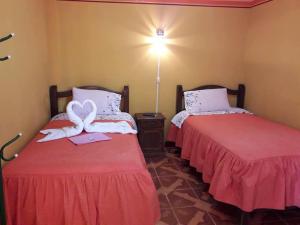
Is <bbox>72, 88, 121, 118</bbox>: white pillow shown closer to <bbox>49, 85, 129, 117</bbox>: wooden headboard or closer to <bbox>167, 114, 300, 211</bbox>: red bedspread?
<bbox>49, 85, 129, 117</bbox>: wooden headboard

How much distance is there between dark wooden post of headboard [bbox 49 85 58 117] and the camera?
3.47m

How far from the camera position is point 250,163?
2.05 m

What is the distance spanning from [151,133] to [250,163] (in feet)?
5.49

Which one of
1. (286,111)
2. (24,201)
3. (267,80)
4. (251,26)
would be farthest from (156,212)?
(251,26)

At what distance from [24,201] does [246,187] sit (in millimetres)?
1600

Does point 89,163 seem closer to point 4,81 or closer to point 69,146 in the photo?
point 69,146

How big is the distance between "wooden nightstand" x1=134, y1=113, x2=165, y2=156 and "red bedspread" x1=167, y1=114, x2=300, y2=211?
2.26ft

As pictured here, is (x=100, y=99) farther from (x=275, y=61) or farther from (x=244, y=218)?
(x=275, y=61)

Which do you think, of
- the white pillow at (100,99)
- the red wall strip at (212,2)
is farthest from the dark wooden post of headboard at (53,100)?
the red wall strip at (212,2)

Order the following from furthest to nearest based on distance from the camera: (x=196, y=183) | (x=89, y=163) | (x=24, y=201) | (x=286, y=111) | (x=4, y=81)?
1. (x=286, y=111)
2. (x=196, y=183)
3. (x=4, y=81)
4. (x=89, y=163)
5. (x=24, y=201)

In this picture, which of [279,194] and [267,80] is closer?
[279,194]

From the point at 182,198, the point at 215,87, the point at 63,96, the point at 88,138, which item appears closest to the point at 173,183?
the point at 182,198

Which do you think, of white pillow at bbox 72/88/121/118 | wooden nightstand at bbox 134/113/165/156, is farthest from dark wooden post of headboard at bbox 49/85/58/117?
wooden nightstand at bbox 134/113/165/156

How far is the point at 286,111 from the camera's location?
3.17 m
